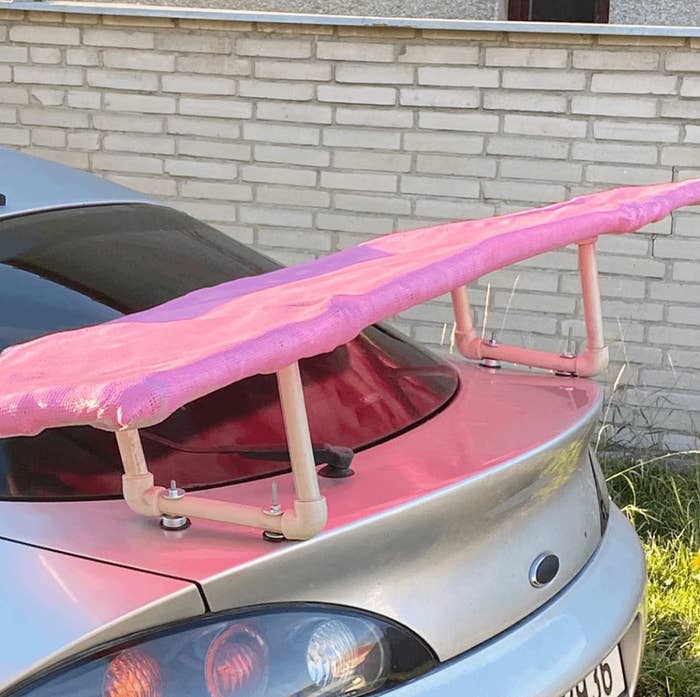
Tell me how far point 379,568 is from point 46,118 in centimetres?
372

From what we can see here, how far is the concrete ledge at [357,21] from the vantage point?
13.5 ft

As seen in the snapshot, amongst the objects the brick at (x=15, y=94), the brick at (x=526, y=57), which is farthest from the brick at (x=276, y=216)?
the brick at (x=15, y=94)

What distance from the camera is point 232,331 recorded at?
4.71 feet

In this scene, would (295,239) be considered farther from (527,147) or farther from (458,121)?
(527,147)

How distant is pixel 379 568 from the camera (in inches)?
65.1

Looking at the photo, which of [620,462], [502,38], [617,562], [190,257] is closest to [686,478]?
[620,462]

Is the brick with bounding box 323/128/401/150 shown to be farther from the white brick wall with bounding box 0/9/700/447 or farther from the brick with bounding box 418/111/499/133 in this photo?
the brick with bounding box 418/111/499/133

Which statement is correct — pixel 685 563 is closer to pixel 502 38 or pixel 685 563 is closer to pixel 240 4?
pixel 502 38

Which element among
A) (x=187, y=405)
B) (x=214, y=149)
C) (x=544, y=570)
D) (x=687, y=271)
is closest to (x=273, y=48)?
(x=214, y=149)

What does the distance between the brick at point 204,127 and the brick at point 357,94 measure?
1.31ft

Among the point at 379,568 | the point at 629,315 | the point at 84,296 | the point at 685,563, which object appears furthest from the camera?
the point at 629,315

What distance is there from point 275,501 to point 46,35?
372cm

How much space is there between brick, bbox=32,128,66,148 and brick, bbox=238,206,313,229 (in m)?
0.85

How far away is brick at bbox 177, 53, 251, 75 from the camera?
457 cm
